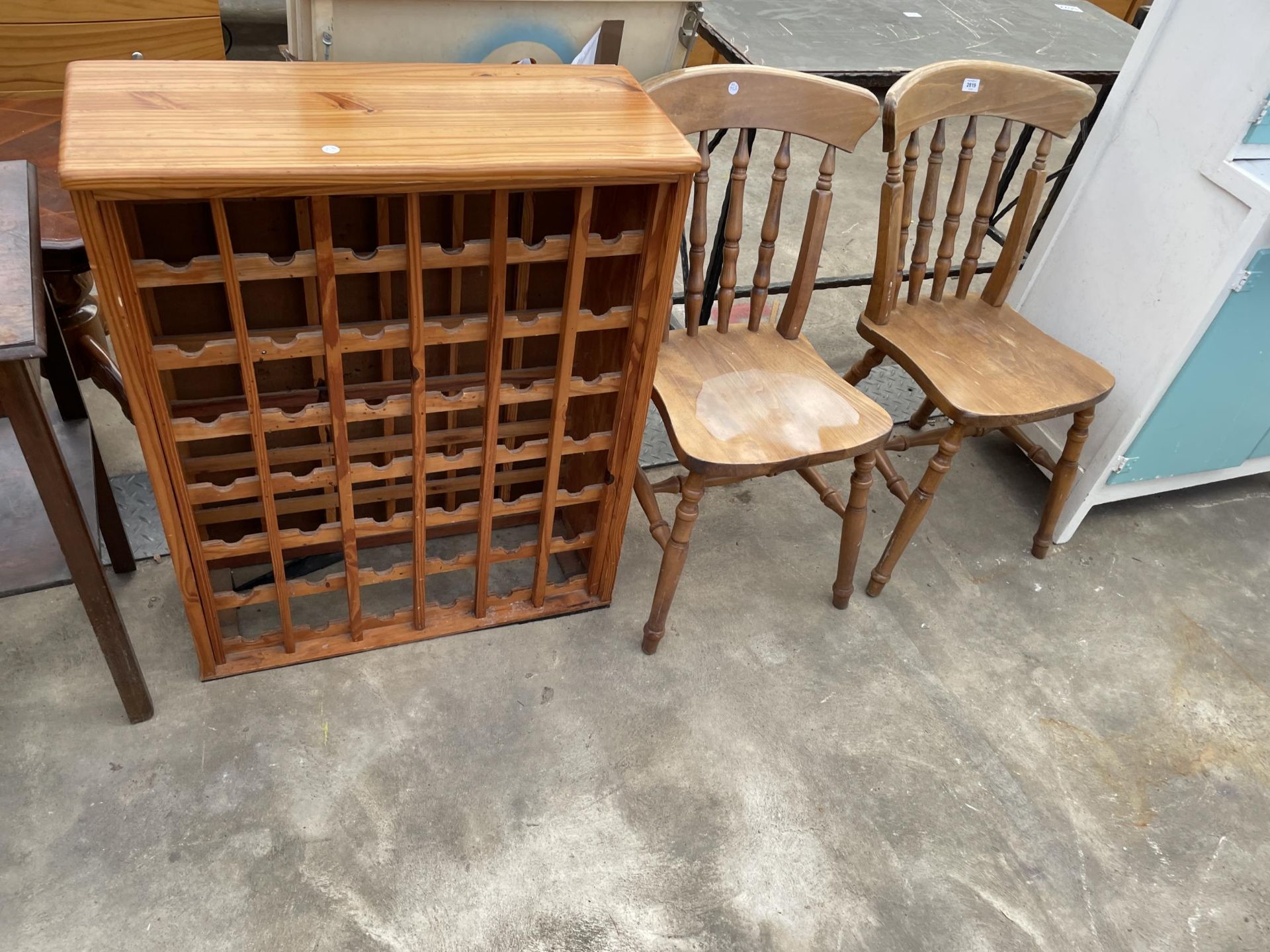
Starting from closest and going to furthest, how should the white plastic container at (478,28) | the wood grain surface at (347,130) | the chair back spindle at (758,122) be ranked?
1. the wood grain surface at (347,130)
2. the white plastic container at (478,28)
3. the chair back spindle at (758,122)

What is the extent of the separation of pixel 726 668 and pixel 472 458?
0.77m

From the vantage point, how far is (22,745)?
1759mm

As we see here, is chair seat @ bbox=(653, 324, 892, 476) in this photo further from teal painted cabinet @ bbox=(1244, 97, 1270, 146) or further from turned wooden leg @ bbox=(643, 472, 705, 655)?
teal painted cabinet @ bbox=(1244, 97, 1270, 146)

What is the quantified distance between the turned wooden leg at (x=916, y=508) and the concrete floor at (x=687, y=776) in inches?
A: 3.4

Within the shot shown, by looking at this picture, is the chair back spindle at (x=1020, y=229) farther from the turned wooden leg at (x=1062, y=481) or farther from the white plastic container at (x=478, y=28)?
the white plastic container at (x=478, y=28)

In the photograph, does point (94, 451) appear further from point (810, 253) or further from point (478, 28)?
point (810, 253)

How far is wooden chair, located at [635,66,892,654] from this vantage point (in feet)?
5.89

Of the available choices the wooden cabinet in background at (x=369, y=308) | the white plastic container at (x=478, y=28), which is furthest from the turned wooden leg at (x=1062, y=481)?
the white plastic container at (x=478, y=28)

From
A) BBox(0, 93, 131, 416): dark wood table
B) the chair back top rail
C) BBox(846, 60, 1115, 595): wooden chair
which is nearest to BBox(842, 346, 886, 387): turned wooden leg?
BBox(846, 60, 1115, 595): wooden chair

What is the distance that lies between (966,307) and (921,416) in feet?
1.71

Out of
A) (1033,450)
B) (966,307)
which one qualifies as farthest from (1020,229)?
(1033,450)

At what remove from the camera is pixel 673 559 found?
195 centimetres

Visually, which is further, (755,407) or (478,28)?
(755,407)

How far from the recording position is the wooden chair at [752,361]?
179cm
